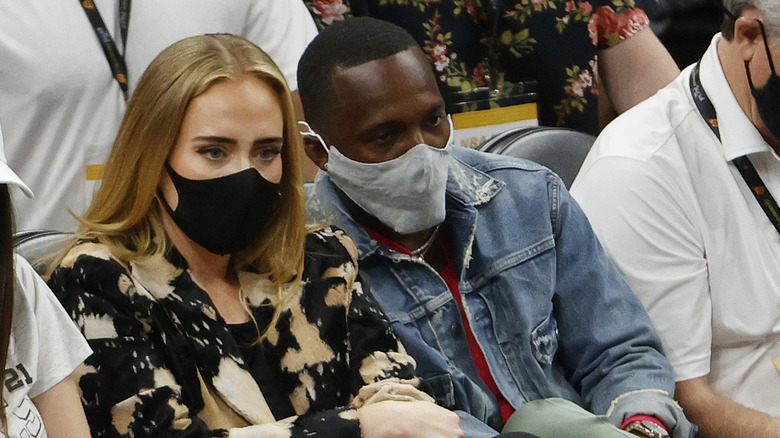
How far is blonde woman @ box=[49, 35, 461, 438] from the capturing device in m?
1.82

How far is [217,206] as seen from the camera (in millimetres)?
1938

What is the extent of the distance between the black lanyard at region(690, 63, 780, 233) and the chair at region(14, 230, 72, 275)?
1385 millimetres

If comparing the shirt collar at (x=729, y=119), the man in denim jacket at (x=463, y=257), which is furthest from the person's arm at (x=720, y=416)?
the shirt collar at (x=729, y=119)

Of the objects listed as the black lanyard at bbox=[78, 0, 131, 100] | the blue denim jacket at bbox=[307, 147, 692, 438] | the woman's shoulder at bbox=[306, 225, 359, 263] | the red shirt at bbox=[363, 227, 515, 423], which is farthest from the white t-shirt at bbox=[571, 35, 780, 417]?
the black lanyard at bbox=[78, 0, 131, 100]

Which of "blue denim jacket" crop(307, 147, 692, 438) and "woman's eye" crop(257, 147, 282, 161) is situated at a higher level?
"woman's eye" crop(257, 147, 282, 161)

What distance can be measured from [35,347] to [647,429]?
3.56ft

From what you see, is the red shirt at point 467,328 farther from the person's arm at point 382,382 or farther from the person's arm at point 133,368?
the person's arm at point 133,368

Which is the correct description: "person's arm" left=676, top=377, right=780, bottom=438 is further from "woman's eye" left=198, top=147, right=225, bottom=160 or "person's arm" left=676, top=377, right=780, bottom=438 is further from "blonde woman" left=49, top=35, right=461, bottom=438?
"woman's eye" left=198, top=147, right=225, bottom=160

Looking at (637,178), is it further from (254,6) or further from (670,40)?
(670,40)

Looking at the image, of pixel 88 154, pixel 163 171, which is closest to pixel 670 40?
pixel 88 154

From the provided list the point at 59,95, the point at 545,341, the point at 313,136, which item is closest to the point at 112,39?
the point at 59,95

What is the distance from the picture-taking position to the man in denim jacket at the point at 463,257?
217 cm

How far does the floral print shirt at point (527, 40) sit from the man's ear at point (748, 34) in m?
0.89

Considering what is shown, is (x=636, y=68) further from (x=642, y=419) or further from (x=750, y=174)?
(x=642, y=419)
